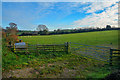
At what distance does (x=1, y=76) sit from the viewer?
357cm

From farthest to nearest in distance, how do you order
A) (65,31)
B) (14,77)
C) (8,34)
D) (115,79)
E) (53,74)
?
(65,31) → (8,34) → (53,74) → (14,77) → (115,79)

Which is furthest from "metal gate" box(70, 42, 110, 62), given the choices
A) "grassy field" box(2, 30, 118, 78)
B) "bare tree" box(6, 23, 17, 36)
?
"bare tree" box(6, 23, 17, 36)

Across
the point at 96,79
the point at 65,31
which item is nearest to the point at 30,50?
the point at 96,79

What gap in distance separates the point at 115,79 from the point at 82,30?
5263 cm

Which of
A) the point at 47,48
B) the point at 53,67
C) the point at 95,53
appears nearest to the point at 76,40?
the point at 95,53

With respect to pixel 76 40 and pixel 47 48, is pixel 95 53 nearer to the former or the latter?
pixel 47 48

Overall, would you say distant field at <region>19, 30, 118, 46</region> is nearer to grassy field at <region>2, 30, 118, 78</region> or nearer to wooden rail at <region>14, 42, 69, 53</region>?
wooden rail at <region>14, 42, 69, 53</region>

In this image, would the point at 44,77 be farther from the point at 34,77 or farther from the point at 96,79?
the point at 96,79

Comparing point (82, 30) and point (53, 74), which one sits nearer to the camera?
point (53, 74)

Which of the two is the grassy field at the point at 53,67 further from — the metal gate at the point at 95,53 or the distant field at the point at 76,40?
the distant field at the point at 76,40

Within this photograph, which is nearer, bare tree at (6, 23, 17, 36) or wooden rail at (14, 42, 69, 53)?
wooden rail at (14, 42, 69, 53)

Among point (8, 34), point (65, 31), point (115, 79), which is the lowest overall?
point (115, 79)

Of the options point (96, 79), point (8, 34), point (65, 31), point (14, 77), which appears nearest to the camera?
point (96, 79)

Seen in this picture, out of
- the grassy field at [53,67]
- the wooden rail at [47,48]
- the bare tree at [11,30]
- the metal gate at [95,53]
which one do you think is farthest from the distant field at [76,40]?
the grassy field at [53,67]
